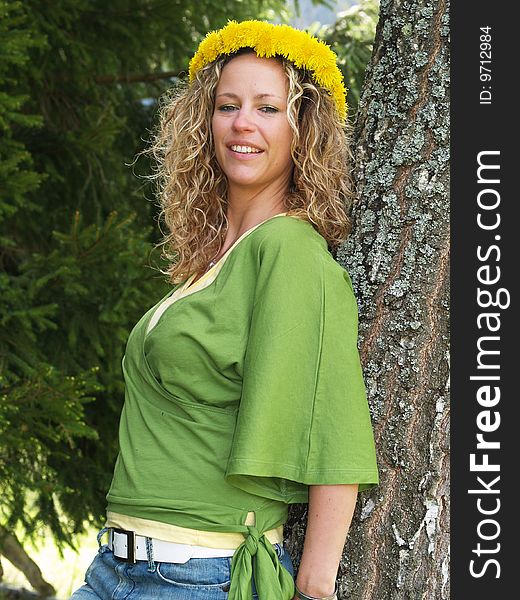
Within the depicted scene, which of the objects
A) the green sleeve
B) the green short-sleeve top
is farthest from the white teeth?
the green sleeve

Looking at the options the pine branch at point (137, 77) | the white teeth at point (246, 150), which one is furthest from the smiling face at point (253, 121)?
the pine branch at point (137, 77)

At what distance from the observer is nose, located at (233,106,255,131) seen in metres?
1.99

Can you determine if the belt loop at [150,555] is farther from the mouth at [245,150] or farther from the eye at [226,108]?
the eye at [226,108]

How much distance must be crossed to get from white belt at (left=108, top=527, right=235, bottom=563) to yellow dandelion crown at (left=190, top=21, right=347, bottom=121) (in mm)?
1122

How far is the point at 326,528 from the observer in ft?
5.81

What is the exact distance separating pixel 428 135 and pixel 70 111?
10.1 feet

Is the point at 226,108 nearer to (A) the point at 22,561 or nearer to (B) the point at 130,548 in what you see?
(B) the point at 130,548

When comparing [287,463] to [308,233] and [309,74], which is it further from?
[309,74]

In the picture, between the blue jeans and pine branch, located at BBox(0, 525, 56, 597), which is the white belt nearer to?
the blue jeans

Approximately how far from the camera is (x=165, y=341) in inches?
72.6

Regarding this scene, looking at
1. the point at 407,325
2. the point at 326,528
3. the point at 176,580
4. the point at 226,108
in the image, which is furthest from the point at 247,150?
the point at 176,580

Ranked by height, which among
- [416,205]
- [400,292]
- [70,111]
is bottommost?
[400,292]

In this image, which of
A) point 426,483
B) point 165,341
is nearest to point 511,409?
point 426,483

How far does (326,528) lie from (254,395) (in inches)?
13.0
